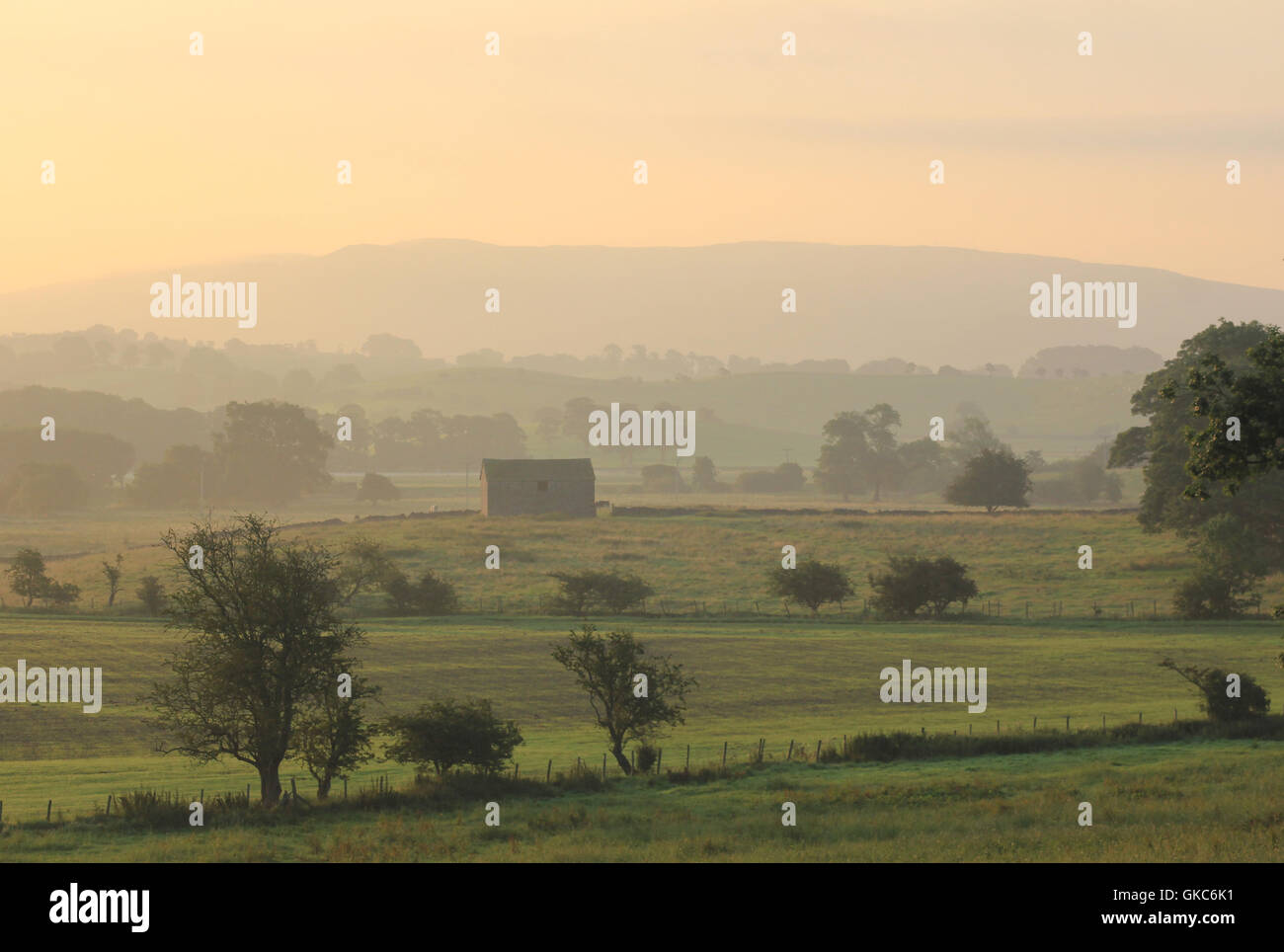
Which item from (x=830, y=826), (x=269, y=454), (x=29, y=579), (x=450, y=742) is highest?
(x=269, y=454)

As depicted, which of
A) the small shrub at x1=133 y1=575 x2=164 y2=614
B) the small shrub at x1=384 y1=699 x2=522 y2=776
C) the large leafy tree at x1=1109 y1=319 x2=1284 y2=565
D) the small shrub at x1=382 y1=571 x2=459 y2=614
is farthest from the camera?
the large leafy tree at x1=1109 y1=319 x2=1284 y2=565

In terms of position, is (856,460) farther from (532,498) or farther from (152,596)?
(152,596)

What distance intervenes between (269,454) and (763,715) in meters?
140

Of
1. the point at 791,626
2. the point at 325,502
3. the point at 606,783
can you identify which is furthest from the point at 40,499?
the point at 606,783

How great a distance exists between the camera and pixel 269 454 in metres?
172

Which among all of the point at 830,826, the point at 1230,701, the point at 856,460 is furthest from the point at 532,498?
the point at 830,826

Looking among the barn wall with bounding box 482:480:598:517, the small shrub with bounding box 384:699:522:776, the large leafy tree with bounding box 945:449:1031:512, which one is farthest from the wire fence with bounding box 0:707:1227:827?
the large leafy tree with bounding box 945:449:1031:512

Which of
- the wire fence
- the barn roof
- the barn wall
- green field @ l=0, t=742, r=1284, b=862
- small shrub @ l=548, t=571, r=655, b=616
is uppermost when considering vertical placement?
the barn roof

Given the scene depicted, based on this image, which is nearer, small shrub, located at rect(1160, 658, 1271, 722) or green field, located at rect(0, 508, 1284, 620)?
small shrub, located at rect(1160, 658, 1271, 722)

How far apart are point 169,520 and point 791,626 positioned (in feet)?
312

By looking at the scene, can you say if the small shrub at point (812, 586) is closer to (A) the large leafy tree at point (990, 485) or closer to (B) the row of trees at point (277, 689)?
(B) the row of trees at point (277, 689)

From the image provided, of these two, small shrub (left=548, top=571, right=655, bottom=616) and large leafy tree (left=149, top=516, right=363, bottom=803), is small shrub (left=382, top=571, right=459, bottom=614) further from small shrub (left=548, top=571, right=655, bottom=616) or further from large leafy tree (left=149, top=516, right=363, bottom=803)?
large leafy tree (left=149, top=516, right=363, bottom=803)

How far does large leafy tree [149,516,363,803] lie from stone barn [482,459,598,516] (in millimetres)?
75258

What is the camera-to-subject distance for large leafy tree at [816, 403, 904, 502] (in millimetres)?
178750
